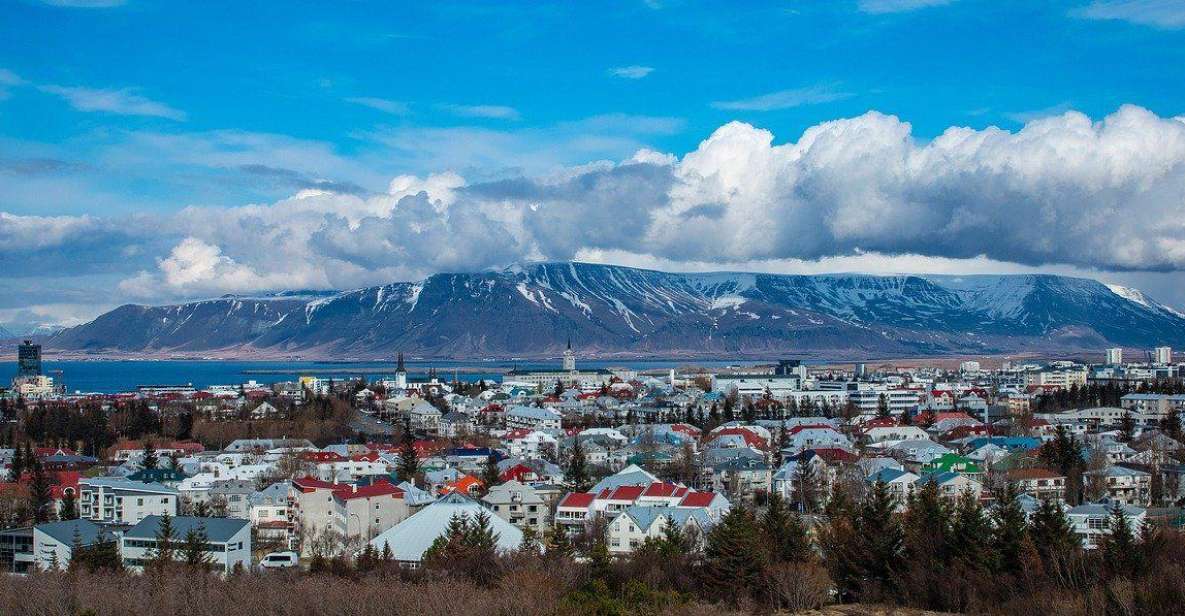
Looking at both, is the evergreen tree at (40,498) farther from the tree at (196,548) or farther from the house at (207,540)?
the tree at (196,548)

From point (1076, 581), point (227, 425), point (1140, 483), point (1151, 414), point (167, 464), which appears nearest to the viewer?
point (1076, 581)

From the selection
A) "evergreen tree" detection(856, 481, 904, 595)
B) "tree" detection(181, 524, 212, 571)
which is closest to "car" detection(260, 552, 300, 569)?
"tree" detection(181, 524, 212, 571)

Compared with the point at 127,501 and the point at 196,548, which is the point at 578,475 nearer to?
the point at 127,501

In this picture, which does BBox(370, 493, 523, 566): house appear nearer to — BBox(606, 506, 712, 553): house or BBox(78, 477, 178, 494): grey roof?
BBox(606, 506, 712, 553): house

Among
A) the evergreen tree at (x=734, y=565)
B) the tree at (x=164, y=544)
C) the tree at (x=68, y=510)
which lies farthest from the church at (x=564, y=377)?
the evergreen tree at (x=734, y=565)

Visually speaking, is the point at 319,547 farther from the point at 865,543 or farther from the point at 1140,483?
the point at 1140,483

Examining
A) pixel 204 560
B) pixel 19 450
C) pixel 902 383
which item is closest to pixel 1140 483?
pixel 204 560
